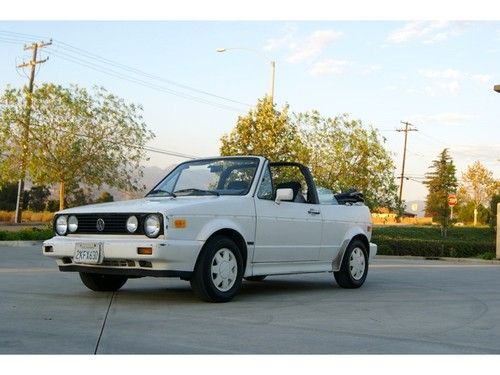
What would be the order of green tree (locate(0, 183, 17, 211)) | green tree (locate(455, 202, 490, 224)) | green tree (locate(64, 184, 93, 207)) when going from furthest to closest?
1. green tree (locate(455, 202, 490, 224))
2. green tree (locate(0, 183, 17, 211))
3. green tree (locate(64, 184, 93, 207))

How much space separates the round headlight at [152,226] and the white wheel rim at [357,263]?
4.02 m

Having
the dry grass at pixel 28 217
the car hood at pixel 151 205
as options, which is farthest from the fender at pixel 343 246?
the dry grass at pixel 28 217

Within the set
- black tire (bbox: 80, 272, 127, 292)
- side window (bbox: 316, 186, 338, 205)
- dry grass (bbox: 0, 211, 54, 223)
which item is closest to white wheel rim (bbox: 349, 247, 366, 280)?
side window (bbox: 316, 186, 338, 205)

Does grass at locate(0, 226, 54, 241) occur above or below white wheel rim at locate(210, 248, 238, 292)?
below

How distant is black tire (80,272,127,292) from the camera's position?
989cm

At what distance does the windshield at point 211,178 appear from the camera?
9.66m

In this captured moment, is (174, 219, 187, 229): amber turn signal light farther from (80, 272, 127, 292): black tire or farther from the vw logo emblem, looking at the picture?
(80, 272, 127, 292): black tire

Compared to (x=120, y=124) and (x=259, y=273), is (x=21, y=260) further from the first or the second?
(x=120, y=124)

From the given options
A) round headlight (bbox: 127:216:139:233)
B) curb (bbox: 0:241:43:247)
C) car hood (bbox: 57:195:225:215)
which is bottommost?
curb (bbox: 0:241:43:247)

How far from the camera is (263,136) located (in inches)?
1342

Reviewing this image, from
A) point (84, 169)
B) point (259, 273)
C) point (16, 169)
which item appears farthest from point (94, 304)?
point (16, 169)

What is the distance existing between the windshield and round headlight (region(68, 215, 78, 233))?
125 cm

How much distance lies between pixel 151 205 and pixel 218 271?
1.08 m

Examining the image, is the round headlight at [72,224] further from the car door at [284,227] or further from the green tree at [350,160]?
the green tree at [350,160]
